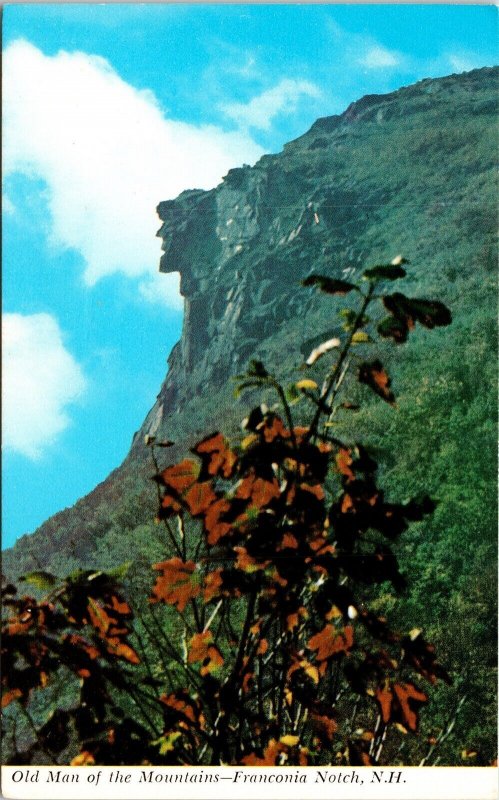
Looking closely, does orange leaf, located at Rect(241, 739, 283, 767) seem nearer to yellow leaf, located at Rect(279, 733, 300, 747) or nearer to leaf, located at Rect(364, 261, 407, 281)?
yellow leaf, located at Rect(279, 733, 300, 747)

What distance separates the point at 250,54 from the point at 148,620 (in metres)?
1.48

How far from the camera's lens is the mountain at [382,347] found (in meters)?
2.09

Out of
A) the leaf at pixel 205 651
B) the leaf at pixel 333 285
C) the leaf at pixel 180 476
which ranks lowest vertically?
the leaf at pixel 205 651

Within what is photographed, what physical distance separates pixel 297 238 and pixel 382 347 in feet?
1.37

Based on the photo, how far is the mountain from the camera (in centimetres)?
209

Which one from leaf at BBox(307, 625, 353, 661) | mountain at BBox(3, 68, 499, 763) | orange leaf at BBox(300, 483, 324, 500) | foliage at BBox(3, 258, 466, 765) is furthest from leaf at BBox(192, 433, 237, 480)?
mountain at BBox(3, 68, 499, 763)

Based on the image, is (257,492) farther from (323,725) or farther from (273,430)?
(323,725)

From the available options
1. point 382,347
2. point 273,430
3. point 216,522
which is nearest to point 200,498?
point 216,522

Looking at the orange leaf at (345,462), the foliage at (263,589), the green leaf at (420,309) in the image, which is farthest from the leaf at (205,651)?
the green leaf at (420,309)

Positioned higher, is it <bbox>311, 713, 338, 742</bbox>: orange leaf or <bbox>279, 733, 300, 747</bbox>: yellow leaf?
<bbox>279, 733, 300, 747</bbox>: yellow leaf

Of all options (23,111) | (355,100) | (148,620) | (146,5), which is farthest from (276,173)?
(148,620)

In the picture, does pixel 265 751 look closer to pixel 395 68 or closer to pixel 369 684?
pixel 369 684

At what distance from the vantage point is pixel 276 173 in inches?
87.2

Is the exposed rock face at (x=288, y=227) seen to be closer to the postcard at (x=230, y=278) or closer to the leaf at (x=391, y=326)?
the postcard at (x=230, y=278)
